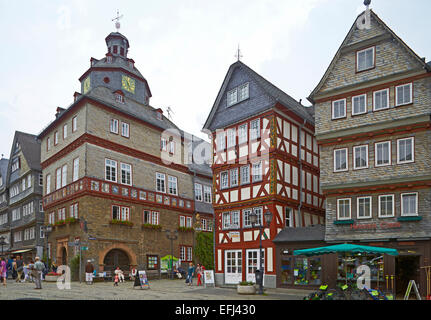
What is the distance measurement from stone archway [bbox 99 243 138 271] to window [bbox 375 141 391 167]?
2003 centimetres

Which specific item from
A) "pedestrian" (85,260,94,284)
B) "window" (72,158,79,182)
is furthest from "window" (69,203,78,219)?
"pedestrian" (85,260,94,284)

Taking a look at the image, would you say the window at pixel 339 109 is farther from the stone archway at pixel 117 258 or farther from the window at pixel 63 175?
the window at pixel 63 175

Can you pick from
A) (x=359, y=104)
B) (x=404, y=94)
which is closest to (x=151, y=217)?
(x=359, y=104)

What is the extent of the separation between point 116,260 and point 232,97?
14989mm

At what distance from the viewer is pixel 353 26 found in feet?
83.3

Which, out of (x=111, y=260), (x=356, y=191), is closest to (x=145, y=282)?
(x=111, y=260)

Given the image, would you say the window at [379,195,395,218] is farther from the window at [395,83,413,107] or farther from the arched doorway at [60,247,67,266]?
the arched doorway at [60,247,67,266]

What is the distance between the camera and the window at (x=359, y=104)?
24.5m

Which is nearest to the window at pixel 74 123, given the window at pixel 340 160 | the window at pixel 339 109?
the window at pixel 339 109

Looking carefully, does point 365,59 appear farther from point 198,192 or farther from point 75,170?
point 198,192

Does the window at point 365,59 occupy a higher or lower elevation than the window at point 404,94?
higher

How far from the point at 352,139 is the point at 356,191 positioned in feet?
9.17

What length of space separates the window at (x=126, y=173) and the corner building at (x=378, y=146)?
54.8 ft

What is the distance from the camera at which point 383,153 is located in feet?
76.9
